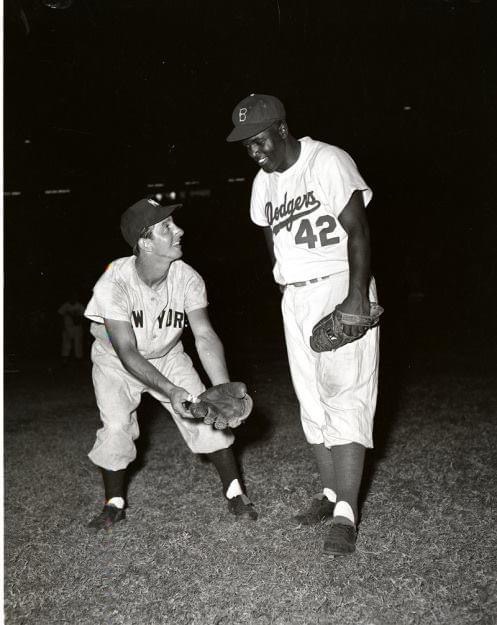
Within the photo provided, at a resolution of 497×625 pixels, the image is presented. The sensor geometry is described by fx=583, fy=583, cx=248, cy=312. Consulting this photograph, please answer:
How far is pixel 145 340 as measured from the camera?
3820mm

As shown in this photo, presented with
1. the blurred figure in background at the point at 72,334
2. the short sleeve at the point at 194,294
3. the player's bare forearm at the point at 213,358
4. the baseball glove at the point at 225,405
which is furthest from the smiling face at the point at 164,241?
the blurred figure in background at the point at 72,334

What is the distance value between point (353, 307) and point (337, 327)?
5.2 inches

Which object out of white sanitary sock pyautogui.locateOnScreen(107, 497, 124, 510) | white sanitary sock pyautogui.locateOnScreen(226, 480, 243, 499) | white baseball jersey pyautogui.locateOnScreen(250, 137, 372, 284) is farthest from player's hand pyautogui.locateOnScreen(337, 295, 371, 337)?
white sanitary sock pyautogui.locateOnScreen(107, 497, 124, 510)

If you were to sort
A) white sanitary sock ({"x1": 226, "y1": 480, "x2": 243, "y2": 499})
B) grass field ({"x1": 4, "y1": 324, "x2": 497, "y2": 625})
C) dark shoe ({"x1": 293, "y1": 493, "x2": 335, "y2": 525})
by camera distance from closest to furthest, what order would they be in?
1. grass field ({"x1": 4, "y1": 324, "x2": 497, "y2": 625})
2. dark shoe ({"x1": 293, "y1": 493, "x2": 335, "y2": 525})
3. white sanitary sock ({"x1": 226, "y1": 480, "x2": 243, "y2": 499})

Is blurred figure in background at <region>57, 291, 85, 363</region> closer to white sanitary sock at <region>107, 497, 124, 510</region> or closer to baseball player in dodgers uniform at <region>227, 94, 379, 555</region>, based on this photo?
white sanitary sock at <region>107, 497, 124, 510</region>

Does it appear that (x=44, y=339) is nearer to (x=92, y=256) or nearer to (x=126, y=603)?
(x=92, y=256)

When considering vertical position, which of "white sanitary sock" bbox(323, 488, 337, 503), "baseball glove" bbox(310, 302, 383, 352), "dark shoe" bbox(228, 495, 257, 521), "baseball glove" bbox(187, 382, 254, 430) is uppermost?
"baseball glove" bbox(310, 302, 383, 352)

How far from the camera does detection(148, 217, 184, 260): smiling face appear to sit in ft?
11.9

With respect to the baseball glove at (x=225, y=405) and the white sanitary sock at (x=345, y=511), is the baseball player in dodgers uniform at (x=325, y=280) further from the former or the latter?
the baseball glove at (x=225, y=405)

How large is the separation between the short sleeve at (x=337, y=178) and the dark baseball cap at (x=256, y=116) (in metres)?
0.35

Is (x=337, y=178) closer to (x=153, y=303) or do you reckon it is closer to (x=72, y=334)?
(x=153, y=303)

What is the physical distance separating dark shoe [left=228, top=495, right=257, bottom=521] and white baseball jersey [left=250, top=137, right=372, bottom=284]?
1410 millimetres

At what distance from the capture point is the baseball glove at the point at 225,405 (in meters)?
3.03

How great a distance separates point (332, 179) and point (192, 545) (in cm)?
212
